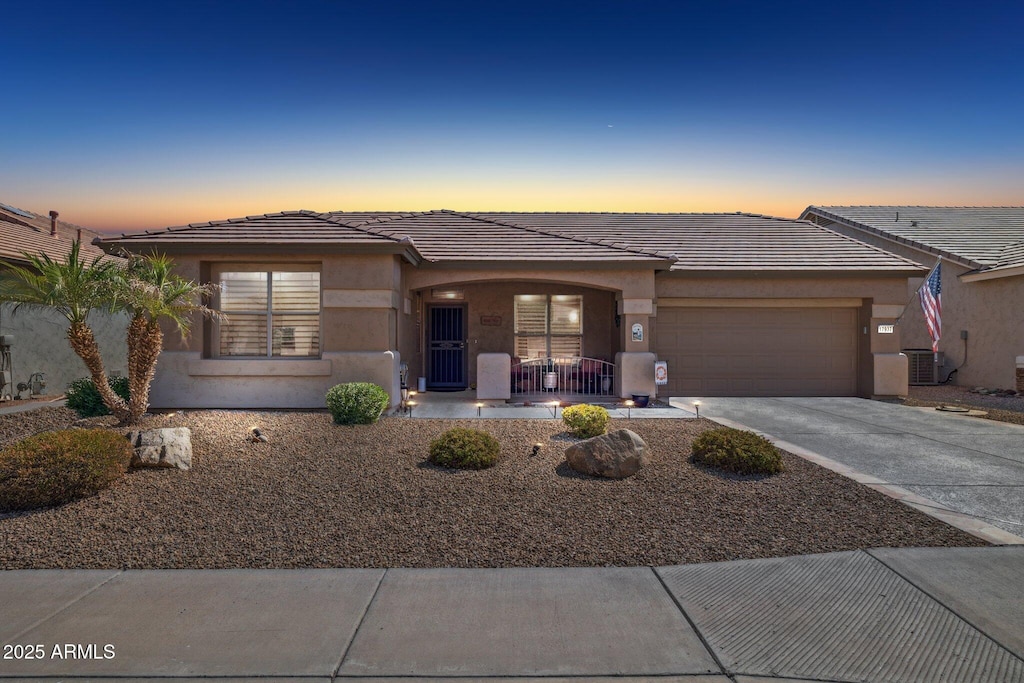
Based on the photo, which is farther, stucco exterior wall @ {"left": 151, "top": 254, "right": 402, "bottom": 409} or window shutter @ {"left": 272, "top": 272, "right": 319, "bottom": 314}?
window shutter @ {"left": 272, "top": 272, "right": 319, "bottom": 314}

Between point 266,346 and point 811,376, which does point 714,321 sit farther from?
point 266,346

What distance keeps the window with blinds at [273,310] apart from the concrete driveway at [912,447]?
8447 mm

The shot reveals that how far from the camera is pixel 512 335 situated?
15867 mm

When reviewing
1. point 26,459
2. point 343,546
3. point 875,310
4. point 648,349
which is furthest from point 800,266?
point 26,459

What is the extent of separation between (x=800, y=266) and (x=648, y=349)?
191 inches

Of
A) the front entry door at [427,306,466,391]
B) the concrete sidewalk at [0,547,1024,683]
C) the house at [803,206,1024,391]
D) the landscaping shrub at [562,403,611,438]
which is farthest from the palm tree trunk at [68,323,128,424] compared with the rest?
the house at [803,206,1024,391]

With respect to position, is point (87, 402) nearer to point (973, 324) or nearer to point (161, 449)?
point (161, 449)

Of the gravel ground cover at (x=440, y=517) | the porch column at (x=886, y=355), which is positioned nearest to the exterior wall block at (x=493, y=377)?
the gravel ground cover at (x=440, y=517)

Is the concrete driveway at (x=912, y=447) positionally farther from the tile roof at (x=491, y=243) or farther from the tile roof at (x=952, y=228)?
the tile roof at (x=952, y=228)

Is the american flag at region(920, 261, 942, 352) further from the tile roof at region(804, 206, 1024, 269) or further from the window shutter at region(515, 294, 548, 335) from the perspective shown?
the window shutter at region(515, 294, 548, 335)

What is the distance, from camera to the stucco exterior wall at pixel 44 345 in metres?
13.9

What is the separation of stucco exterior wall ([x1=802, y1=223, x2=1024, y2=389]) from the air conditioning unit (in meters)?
0.41

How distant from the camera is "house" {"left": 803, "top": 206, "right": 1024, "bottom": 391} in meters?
16.2

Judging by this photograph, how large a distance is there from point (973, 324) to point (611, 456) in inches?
673
